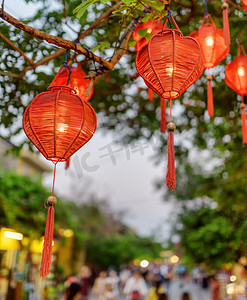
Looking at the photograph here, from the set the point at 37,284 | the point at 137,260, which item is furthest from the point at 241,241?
the point at 137,260

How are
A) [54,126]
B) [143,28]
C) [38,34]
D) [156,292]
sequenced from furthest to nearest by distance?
1. [156,292]
2. [143,28]
3. [38,34]
4. [54,126]

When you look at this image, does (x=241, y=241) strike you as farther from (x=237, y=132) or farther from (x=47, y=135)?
(x=47, y=135)

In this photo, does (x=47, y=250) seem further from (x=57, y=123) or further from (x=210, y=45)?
(x=210, y=45)

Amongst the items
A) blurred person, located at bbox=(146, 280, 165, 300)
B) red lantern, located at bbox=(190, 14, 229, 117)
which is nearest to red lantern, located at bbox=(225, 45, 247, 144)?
red lantern, located at bbox=(190, 14, 229, 117)

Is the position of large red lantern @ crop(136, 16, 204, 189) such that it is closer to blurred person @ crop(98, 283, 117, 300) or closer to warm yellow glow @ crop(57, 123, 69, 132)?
warm yellow glow @ crop(57, 123, 69, 132)

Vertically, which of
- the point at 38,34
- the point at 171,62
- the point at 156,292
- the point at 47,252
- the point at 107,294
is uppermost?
the point at 38,34

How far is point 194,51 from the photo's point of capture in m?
1.97

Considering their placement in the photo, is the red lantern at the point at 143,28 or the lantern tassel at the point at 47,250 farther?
the red lantern at the point at 143,28

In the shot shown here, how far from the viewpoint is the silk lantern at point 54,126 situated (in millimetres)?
1874

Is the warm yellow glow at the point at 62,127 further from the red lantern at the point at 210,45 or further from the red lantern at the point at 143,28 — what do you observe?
the red lantern at the point at 210,45

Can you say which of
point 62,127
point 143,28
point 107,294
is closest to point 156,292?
point 107,294

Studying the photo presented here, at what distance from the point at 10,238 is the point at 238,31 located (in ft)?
20.6

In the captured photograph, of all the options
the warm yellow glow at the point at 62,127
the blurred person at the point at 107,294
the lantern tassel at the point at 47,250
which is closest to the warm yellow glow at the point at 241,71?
the warm yellow glow at the point at 62,127

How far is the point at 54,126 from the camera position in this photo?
73.6 inches
